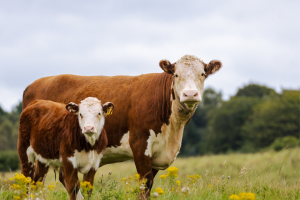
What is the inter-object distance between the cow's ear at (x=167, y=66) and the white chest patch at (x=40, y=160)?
2537 millimetres

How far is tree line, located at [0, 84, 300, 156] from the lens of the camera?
5169 cm

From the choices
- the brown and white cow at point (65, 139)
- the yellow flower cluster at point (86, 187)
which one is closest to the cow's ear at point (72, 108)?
the brown and white cow at point (65, 139)

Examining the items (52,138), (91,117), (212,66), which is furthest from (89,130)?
(212,66)

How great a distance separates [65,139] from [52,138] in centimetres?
46

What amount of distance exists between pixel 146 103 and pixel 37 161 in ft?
7.80

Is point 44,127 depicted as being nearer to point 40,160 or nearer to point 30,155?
point 40,160

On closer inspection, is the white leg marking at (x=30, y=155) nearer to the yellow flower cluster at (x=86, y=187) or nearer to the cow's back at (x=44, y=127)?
the cow's back at (x=44, y=127)

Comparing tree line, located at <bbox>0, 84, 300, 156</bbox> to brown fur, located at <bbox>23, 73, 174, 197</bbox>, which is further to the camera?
tree line, located at <bbox>0, 84, 300, 156</bbox>

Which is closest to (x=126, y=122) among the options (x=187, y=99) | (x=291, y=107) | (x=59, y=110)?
(x=59, y=110)

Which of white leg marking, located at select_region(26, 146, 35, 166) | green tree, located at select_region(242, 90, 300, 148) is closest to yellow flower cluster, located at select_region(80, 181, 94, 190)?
white leg marking, located at select_region(26, 146, 35, 166)

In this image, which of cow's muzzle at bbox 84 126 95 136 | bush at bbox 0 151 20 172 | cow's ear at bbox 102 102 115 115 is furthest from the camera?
bush at bbox 0 151 20 172

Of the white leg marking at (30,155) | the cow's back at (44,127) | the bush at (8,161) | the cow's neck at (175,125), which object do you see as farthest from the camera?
the bush at (8,161)

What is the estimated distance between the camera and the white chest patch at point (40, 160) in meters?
6.51

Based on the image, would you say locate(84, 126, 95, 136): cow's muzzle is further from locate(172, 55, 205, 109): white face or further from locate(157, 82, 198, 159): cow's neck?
locate(157, 82, 198, 159): cow's neck
